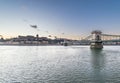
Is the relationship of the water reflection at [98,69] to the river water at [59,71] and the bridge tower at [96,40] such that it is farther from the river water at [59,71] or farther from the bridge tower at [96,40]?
the bridge tower at [96,40]

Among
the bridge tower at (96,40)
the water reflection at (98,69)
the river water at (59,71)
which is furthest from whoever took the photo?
the bridge tower at (96,40)

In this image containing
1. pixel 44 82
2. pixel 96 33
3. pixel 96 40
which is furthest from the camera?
pixel 96 33

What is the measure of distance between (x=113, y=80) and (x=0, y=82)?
47.9ft

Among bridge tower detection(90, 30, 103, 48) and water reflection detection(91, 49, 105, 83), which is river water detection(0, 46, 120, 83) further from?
bridge tower detection(90, 30, 103, 48)

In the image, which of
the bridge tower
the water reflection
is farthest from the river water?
the bridge tower

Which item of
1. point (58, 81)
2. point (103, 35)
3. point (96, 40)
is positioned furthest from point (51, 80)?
point (103, 35)

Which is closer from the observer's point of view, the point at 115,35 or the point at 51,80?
the point at 51,80

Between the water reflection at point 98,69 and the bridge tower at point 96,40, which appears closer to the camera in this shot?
the water reflection at point 98,69

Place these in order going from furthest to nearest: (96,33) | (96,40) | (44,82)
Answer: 1. (96,33)
2. (96,40)
3. (44,82)

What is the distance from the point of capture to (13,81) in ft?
69.8

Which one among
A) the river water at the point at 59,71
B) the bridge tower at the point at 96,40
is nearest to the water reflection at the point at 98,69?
the river water at the point at 59,71

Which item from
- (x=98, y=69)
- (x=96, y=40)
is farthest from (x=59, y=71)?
(x=96, y=40)

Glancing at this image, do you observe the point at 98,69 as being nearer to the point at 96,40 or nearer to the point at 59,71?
the point at 59,71

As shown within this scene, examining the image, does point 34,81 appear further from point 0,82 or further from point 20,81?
point 0,82
